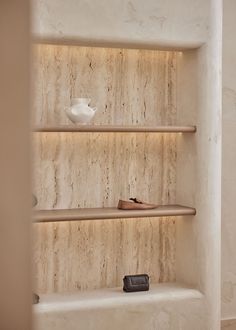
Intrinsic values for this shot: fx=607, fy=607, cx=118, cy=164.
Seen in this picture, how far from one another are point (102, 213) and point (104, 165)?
0.39 metres

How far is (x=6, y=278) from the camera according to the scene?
0.28 meters

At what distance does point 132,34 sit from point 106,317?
64.1 inches

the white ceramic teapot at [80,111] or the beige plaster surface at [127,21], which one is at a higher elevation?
the beige plaster surface at [127,21]

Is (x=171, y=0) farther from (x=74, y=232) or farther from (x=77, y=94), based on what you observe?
(x=74, y=232)

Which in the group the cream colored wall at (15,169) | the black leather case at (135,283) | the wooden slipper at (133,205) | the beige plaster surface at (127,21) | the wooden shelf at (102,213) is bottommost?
the black leather case at (135,283)

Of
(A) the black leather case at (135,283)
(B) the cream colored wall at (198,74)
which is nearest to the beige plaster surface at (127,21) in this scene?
(B) the cream colored wall at (198,74)

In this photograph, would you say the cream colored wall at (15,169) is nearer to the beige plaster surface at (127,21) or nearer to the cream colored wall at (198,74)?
the beige plaster surface at (127,21)

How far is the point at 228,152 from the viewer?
161 inches

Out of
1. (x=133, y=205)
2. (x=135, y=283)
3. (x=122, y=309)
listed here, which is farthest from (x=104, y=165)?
(x=122, y=309)

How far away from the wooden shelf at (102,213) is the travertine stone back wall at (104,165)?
14 centimetres

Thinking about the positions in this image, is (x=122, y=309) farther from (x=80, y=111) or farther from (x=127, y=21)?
(x=127, y=21)

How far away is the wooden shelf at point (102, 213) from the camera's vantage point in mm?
3367

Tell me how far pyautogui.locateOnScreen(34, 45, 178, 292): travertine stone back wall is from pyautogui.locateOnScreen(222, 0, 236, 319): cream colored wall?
400 mm

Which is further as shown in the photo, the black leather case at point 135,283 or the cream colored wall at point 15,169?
the black leather case at point 135,283
